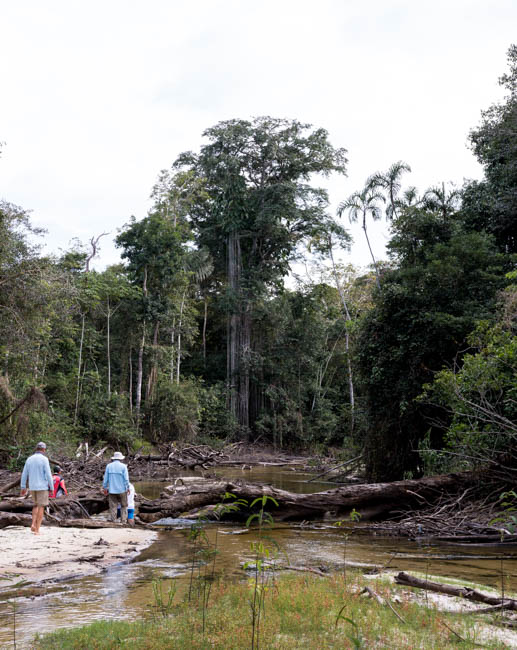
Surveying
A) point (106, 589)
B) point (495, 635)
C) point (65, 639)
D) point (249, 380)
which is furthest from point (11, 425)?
point (249, 380)

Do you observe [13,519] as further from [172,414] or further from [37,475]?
[172,414]

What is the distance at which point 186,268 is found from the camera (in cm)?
3425

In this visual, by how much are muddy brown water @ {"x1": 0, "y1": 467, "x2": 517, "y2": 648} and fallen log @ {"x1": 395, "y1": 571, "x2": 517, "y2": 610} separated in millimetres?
628

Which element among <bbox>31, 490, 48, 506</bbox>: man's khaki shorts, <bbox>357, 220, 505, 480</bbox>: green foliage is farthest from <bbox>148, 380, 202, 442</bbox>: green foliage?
<bbox>31, 490, 48, 506</bbox>: man's khaki shorts

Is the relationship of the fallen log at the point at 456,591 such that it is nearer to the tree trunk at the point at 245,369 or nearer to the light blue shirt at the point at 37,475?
the light blue shirt at the point at 37,475

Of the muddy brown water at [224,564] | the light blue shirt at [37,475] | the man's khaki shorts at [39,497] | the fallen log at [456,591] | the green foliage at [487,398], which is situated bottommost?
the muddy brown water at [224,564]

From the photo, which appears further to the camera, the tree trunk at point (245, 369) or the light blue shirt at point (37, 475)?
the tree trunk at point (245, 369)

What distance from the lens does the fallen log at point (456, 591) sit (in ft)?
20.0

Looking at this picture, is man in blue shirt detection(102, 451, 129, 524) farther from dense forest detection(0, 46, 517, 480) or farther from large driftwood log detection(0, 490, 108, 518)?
dense forest detection(0, 46, 517, 480)

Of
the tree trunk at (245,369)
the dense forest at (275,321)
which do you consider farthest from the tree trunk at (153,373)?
the tree trunk at (245,369)

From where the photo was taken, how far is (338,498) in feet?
42.2

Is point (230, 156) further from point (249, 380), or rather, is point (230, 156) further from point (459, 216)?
point (459, 216)

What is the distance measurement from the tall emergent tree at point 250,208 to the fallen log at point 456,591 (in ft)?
98.6

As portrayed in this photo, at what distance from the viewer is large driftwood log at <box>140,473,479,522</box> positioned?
12.7 m
